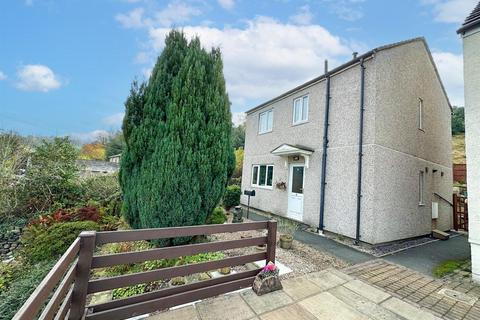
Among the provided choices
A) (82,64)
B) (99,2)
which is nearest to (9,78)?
(82,64)

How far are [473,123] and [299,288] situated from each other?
558 centimetres

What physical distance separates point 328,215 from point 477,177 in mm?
4231

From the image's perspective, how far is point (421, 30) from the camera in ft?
30.2

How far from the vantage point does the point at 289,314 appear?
125 inches

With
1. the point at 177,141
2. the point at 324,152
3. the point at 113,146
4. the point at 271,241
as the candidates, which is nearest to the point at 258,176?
the point at 324,152

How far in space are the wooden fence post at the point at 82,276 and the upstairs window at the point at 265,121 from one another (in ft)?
34.9

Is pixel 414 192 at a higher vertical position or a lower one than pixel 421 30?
lower

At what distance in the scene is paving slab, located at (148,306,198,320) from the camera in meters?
2.96

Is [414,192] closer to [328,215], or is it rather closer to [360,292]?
[328,215]

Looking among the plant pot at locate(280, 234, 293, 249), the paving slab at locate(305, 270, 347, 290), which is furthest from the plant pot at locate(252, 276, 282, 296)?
the plant pot at locate(280, 234, 293, 249)

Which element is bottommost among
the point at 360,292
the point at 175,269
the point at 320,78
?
the point at 360,292

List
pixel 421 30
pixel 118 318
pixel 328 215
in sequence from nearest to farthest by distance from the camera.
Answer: pixel 118 318, pixel 328 215, pixel 421 30

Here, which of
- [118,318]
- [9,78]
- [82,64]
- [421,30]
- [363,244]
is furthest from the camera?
[9,78]

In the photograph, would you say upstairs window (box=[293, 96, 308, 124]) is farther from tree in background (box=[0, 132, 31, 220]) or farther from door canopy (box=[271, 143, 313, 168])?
tree in background (box=[0, 132, 31, 220])
